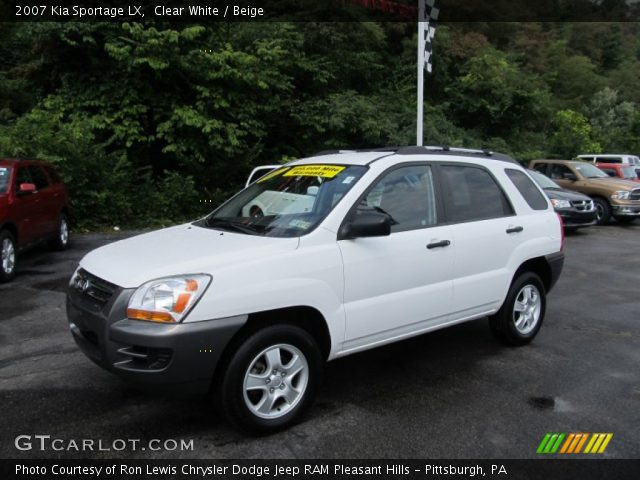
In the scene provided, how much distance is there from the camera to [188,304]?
3.17 m

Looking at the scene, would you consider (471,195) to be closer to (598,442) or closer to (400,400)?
(400,400)

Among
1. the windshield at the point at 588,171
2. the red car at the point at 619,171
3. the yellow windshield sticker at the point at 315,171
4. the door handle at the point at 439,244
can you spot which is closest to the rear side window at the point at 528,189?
the door handle at the point at 439,244

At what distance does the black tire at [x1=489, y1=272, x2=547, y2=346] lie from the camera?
5.05 m

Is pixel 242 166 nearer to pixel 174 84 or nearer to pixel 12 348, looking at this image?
pixel 174 84

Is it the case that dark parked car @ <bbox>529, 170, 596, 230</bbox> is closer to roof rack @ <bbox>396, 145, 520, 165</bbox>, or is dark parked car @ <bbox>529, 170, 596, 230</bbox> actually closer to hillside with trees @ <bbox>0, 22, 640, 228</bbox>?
hillside with trees @ <bbox>0, 22, 640, 228</bbox>

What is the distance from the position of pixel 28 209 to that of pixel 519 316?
276 inches

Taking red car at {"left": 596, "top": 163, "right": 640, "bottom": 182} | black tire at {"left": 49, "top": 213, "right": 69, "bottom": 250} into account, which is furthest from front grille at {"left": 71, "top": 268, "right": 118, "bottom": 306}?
red car at {"left": 596, "top": 163, "right": 640, "bottom": 182}

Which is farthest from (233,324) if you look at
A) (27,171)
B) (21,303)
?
(27,171)

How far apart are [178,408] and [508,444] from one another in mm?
2160

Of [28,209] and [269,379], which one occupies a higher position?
[28,209]

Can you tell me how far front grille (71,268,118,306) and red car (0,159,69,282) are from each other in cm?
451

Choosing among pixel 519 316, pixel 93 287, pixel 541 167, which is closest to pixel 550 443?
pixel 519 316

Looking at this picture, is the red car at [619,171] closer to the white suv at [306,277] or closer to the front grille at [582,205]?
the front grille at [582,205]

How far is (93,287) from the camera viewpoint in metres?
3.55
